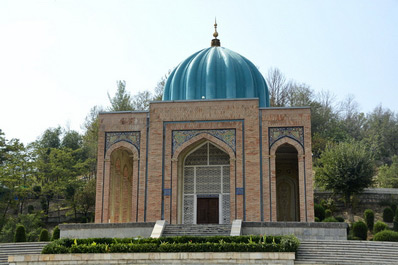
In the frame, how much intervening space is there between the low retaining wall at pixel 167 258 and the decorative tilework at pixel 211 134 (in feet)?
19.3

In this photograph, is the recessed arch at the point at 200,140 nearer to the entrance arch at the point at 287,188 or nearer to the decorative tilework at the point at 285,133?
the decorative tilework at the point at 285,133

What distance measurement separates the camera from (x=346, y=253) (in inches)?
618

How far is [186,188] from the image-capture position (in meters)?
21.3

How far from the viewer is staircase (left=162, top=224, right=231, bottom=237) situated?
1805 centimetres

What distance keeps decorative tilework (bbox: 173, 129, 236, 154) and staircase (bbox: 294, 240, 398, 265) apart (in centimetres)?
533

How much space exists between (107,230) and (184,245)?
4009 millimetres

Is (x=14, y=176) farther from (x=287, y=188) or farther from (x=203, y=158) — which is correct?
(x=287, y=188)

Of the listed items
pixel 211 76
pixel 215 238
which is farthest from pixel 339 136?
pixel 215 238

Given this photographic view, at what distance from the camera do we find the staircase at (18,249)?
17219mm

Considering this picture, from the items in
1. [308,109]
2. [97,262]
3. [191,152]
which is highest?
[308,109]

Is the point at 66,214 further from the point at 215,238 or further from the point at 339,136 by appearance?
the point at 339,136

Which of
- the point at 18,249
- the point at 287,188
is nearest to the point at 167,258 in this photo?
the point at 18,249

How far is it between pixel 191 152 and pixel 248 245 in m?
6.87

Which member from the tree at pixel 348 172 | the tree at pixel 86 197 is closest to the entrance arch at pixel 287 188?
the tree at pixel 348 172
